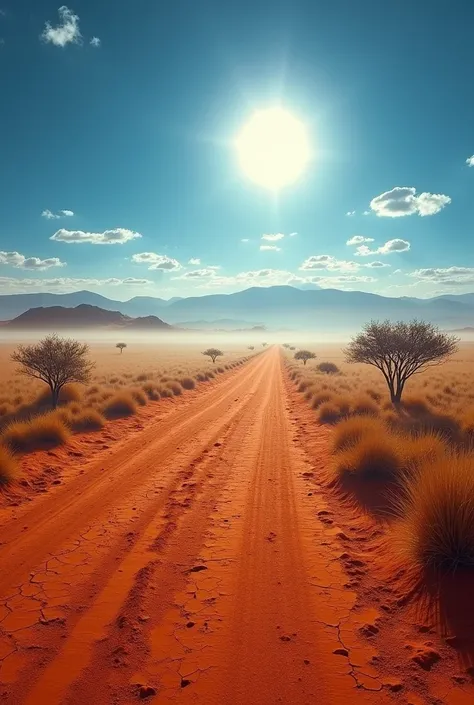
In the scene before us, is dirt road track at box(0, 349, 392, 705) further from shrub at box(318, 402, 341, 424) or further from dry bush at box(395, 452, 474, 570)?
shrub at box(318, 402, 341, 424)

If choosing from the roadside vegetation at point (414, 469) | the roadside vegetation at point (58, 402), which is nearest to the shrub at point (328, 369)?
the roadside vegetation at point (58, 402)

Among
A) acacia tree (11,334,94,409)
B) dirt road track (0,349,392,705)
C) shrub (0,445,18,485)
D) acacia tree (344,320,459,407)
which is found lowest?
dirt road track (0,349,392,705)

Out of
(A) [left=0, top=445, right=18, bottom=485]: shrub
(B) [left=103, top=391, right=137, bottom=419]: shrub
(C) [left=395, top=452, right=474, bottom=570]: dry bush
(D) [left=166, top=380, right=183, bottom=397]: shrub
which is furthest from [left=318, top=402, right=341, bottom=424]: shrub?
(A) [left=0, top=445, right=18, bottom=485]: shrub

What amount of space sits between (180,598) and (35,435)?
29.5ft

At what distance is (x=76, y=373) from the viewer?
20219mm

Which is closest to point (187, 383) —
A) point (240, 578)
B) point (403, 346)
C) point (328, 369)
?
point (403, 346)

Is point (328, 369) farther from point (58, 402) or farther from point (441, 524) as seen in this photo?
point (441, 524)

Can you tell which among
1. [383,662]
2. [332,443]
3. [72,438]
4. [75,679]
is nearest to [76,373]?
[72,438]

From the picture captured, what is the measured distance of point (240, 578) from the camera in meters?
5.21

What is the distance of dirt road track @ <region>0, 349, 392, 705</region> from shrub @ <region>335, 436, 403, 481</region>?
111cm

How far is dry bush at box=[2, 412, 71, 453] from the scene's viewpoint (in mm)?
11062

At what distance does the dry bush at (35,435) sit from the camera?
436 inches

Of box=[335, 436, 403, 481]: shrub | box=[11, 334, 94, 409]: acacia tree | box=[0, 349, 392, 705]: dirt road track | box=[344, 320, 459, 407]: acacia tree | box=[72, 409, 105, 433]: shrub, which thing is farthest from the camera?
box=[344, 320, 459, 407]: acacia tree

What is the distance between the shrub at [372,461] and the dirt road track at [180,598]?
1113 mm
